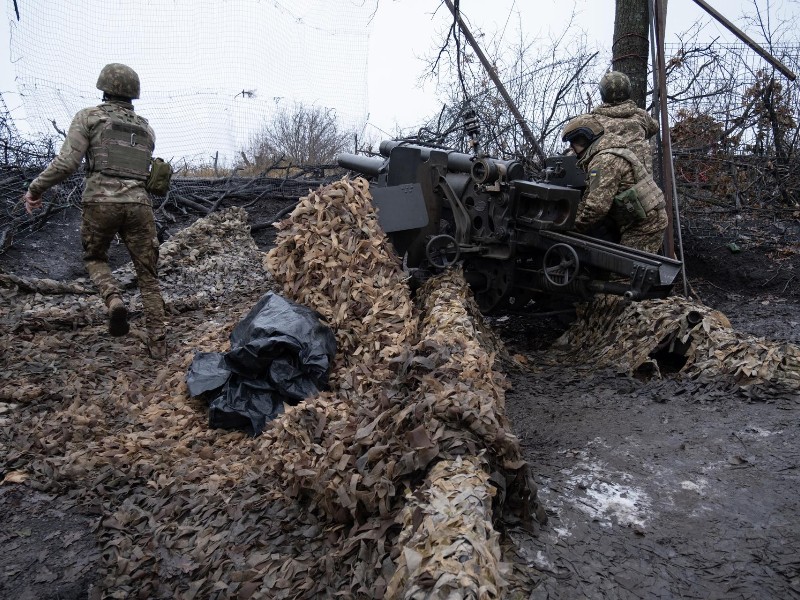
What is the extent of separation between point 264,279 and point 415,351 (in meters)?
4.72

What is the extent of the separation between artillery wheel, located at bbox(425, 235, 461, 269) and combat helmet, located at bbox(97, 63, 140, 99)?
9.70ft

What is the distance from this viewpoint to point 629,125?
19.5 feet

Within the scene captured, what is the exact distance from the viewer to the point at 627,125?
19.5 ft

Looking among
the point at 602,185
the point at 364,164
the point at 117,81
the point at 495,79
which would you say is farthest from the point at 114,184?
the point at 495,79

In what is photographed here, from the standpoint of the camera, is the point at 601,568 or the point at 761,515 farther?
the point at 761,515

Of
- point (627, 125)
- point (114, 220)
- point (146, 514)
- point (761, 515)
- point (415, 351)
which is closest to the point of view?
point (761, 515)

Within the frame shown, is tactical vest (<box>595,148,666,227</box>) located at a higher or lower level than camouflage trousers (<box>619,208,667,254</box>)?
higher

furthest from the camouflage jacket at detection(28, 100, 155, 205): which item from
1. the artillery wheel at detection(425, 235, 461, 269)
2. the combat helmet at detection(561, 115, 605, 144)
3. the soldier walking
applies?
the combat helmet at detection(561, 115, 605, 144)

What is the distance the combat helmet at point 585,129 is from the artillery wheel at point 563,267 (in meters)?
1.39

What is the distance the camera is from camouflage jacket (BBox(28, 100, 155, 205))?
519cm

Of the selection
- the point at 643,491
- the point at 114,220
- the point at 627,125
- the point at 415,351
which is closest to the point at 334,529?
the point at 415,351

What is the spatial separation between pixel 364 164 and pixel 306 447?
15.5 feet

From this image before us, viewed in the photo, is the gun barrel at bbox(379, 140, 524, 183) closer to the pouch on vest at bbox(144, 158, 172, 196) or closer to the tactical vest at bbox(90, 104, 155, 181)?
the pouch on vest at bbox(144, 158, 172, 196)

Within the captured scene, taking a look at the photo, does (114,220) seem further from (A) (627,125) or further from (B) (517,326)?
(A) (627,125)
